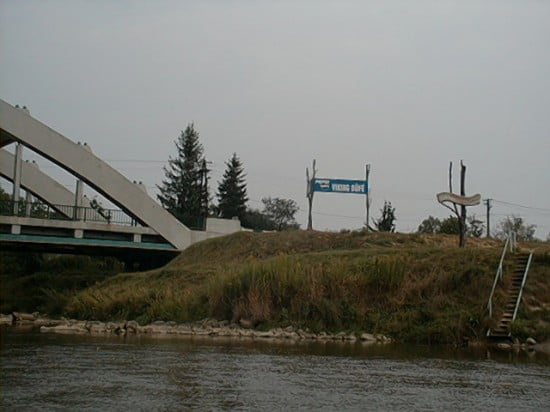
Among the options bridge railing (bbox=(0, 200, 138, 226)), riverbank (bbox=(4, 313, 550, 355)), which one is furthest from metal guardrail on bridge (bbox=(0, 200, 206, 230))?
riverbank (bbox=(4, 313, 550, 355))

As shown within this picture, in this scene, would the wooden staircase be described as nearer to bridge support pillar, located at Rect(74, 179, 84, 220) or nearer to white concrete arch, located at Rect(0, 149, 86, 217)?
bridge support pillar, located at Rect(74, 179, 84, 220)

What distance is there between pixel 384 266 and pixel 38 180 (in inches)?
1288

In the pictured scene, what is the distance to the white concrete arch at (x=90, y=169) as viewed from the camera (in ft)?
150

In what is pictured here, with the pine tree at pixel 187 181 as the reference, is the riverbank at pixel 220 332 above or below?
below

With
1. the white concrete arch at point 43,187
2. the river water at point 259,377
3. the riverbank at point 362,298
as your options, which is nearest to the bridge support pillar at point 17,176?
the white concrete arch at point 43,187

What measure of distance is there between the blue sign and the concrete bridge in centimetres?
673

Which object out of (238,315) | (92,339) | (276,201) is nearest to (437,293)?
(238,315)

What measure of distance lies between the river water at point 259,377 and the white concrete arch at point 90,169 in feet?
78.3

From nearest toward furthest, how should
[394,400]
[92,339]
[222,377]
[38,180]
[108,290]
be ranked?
1. [394,400]
2. [222,377]
3. [92,339]
4. [108,290]
5. [38,180]

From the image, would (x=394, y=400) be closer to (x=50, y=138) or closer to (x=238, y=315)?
(x=238, y=315)

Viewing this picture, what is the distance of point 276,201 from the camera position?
9306cm

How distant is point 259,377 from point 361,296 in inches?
542

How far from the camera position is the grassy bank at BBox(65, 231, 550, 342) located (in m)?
28.0

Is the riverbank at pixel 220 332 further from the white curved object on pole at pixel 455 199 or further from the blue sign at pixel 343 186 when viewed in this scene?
the blue sign at pixel 343 186
